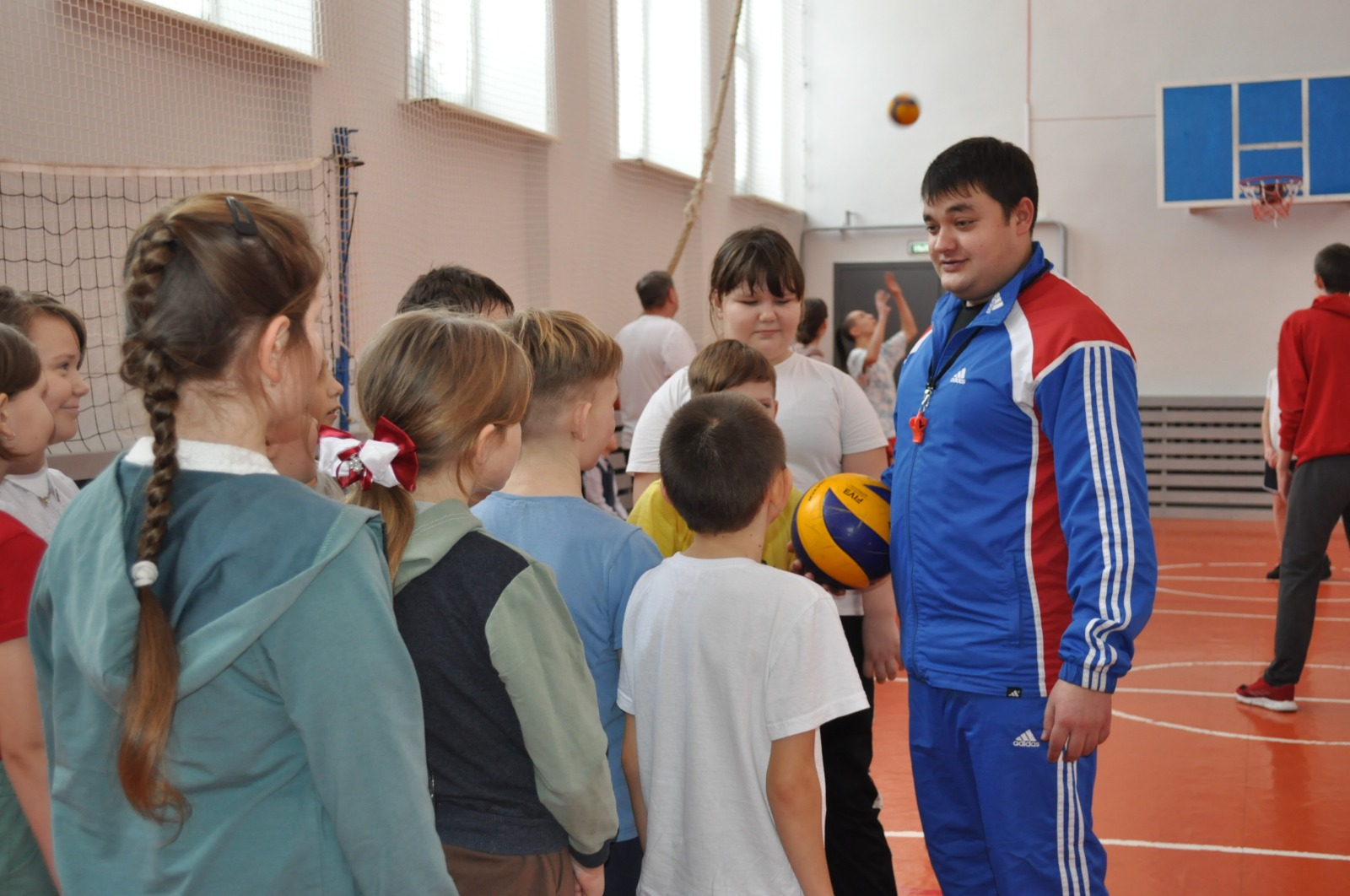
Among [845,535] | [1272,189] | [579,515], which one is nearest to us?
[579,515]

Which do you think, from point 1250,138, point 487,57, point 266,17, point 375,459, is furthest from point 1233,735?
point 1250,138

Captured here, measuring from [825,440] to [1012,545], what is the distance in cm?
68

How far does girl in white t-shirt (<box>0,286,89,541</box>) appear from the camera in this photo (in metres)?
1.87

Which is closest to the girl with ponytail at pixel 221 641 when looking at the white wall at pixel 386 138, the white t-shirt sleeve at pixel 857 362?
the white wall at pixel 386 138

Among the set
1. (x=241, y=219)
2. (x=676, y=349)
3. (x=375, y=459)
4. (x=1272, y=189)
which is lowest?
(x=375, y=459)

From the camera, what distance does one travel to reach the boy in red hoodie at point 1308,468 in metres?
4.08

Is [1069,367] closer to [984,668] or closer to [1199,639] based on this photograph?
[984,668]

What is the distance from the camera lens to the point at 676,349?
611cm

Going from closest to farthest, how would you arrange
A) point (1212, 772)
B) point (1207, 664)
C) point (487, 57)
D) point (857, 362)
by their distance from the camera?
point (1212, 772) → point (1207, 664) → point (487, 57) → point (857, 362)

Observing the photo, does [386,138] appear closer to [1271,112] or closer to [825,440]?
[825,440]

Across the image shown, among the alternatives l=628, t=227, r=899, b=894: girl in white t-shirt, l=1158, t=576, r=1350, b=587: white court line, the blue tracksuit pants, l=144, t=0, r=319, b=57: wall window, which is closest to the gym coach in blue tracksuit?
the blue tracksuit pants

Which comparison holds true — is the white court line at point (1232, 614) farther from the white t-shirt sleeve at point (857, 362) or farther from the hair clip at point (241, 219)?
the hair clip at point (241, 219)

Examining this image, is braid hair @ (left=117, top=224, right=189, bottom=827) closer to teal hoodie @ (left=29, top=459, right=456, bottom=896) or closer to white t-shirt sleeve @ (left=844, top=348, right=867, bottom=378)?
teal hoodie @ (left=29, top=459, right=456, bottom=896)

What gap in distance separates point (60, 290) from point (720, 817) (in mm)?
2794
